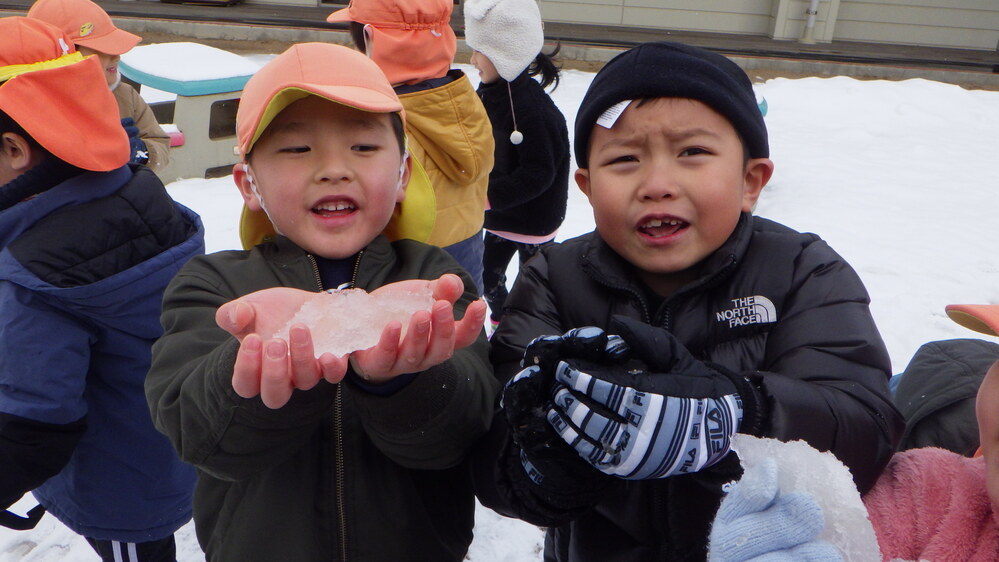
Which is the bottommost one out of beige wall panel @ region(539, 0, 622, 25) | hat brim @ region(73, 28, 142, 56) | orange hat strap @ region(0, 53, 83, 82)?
beige wall panel @ region(539, 0, 622, 25)

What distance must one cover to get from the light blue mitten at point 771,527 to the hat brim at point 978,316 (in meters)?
0.43

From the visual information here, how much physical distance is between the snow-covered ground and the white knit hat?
6.14 feet

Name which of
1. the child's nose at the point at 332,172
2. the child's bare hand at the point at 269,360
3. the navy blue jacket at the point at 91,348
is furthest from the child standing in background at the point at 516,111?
the child's bare hand at the point at 269,360

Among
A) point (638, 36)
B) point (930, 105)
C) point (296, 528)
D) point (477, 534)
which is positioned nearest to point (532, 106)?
point (477, 534)

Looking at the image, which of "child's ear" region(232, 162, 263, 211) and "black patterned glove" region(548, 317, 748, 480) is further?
"child's ear" region(232, 162, 263, 211)

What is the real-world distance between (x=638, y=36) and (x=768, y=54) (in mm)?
3053

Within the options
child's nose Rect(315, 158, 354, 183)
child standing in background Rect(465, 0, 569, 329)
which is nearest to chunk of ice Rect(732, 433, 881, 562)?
child's nose Rect(315, 158, 354, 183)

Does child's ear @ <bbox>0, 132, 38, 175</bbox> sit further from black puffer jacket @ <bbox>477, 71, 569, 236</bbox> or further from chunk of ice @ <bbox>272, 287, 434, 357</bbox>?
black puffer jacket @ <bbox>477, 71, 569, 236</bbox>

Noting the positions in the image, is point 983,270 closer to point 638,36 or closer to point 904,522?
point 904,522

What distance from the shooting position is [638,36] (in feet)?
53.8

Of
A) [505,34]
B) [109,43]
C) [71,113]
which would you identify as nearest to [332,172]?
[71,113]

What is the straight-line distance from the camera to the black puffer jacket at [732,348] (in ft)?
3.72

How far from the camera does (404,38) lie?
9.44 feet

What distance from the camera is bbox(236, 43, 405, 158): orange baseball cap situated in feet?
4.36
